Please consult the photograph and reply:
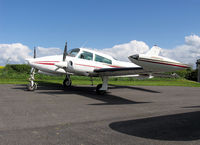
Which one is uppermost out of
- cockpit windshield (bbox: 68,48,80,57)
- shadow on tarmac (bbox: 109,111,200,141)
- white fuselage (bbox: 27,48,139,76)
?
cockpit windshield (bbox: 68,48,80,57)

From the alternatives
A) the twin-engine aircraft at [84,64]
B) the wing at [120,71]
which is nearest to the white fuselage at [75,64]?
the twin-engine aircraft at [84,64]

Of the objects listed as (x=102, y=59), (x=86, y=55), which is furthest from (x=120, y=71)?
(x=86, y=55)

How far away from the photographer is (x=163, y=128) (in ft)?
15.6

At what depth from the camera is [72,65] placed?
456 inches

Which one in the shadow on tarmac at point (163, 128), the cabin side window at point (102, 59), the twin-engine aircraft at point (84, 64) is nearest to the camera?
the shadow on tarmac at point (163, 128)

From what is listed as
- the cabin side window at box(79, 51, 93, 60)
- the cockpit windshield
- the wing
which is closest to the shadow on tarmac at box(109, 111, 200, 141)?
the wing

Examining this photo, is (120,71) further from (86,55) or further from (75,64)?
(75,64)

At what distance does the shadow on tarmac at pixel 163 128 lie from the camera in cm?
417

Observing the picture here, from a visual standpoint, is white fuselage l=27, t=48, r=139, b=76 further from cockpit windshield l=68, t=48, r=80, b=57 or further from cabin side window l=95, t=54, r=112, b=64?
cockpit windshield l=68, t=48, r=80, b=57

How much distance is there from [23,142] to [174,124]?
4.00 m

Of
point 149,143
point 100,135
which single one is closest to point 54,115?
point 100,135

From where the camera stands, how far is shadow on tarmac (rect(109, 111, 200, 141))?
4168mm

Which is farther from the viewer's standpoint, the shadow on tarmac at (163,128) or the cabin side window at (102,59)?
the cabin side window at (102,59)

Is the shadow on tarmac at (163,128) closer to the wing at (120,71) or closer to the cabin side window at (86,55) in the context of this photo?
the wing at (120,71)
